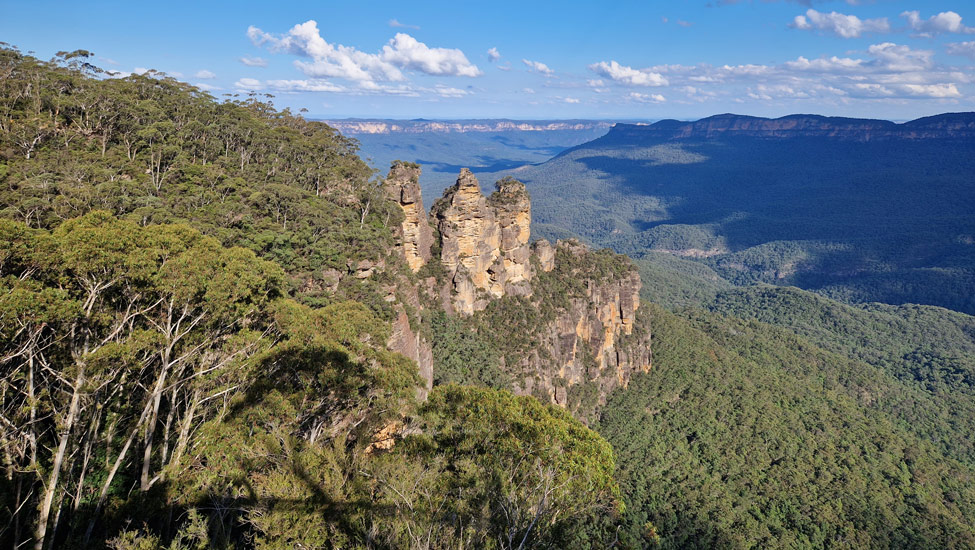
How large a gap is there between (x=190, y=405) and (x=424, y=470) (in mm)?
7983

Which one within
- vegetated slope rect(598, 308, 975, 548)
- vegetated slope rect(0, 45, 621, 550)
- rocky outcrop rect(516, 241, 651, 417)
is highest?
vegetated slope rect(0, 45, 621, 550)

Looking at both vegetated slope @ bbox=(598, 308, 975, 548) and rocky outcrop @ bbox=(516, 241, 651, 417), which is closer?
vegetated slope @ bbox=(598, 308, 975, 548)

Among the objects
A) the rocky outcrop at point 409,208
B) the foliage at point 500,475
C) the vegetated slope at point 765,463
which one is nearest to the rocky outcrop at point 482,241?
the rocky outcrop at point 409,208

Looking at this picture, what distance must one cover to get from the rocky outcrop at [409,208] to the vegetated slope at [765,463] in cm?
2713

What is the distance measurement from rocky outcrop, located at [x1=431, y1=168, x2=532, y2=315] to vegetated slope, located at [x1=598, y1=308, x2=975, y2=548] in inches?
768

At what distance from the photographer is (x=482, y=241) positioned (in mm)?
44156

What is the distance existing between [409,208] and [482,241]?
768cm

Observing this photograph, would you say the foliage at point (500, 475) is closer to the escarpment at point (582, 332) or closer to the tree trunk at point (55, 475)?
the tree trunk at point (55, 475)

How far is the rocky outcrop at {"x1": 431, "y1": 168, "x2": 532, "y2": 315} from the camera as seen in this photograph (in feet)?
139

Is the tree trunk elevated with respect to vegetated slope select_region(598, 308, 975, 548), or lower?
elevated

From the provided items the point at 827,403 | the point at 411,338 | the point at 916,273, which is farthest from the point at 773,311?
the point at 411,338

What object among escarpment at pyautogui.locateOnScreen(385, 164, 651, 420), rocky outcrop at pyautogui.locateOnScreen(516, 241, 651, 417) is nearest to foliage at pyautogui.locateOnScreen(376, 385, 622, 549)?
escarpment at pyautogui.locateOnScreen(385, 164, 651, 420)

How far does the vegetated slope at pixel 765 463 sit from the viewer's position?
38.9 m

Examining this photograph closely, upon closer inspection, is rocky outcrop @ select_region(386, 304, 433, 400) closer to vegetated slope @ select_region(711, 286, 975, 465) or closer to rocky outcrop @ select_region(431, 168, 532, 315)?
rocky outcrop @ select_region(431, 168, 532, 315)
